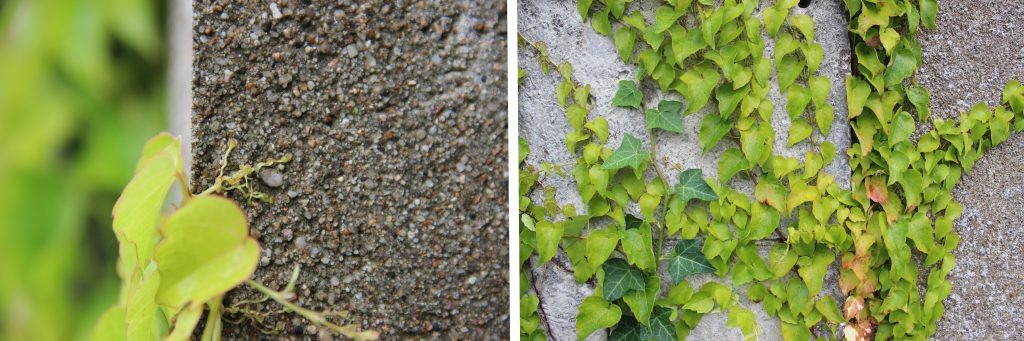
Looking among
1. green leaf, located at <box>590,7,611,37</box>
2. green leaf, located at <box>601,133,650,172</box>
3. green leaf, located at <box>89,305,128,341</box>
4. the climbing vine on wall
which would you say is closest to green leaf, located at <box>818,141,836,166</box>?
the climbing vine on wall

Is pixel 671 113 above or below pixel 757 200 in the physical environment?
above

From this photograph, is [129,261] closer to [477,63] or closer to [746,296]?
[477,63]

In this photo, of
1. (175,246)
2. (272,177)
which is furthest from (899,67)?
(175,246)

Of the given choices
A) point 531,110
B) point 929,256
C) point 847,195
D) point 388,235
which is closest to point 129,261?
point 388,235

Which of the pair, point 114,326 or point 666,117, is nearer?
point 114,326

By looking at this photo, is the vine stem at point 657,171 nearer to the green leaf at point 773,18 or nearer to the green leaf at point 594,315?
the green leaf at point 594,315

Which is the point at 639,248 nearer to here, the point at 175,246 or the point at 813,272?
the point at 813,272
